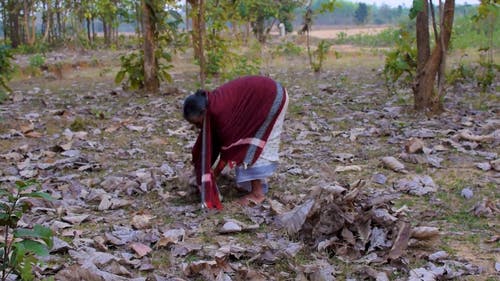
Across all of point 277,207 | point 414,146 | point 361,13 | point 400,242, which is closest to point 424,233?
point 400,242

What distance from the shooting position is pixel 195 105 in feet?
14.5

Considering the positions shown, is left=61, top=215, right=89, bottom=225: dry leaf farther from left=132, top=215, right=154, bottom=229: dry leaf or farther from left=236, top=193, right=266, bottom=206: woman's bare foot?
left=236, top=193, right=266, bottom=206: woman's bare foot

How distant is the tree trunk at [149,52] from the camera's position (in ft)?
29.9

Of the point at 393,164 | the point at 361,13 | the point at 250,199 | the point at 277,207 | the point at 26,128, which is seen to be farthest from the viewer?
the point at 361,13

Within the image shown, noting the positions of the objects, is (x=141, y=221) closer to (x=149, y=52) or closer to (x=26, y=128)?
(x=26, y=128)

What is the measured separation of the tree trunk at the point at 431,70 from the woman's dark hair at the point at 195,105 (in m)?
3.96

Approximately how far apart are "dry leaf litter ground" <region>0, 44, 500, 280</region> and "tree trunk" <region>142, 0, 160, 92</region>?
61 centimetres

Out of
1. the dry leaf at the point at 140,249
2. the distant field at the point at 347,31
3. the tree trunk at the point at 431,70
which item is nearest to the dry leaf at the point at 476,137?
the tree trunk at the point at 431,70

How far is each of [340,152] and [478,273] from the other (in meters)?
2.90

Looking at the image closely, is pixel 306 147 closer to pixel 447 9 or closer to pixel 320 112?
pixel 320 112

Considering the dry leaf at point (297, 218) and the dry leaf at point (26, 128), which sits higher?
the dry leaf at point (26, 128)

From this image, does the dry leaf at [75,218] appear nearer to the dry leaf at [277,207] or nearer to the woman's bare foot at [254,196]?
the woman's bare foot at [254,196]

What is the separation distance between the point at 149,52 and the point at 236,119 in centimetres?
512

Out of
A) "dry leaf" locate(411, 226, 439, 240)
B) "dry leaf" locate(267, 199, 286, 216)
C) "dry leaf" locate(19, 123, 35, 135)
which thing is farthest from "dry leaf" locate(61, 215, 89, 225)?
"dry leaf" locate(19, 123, 35, 135)
